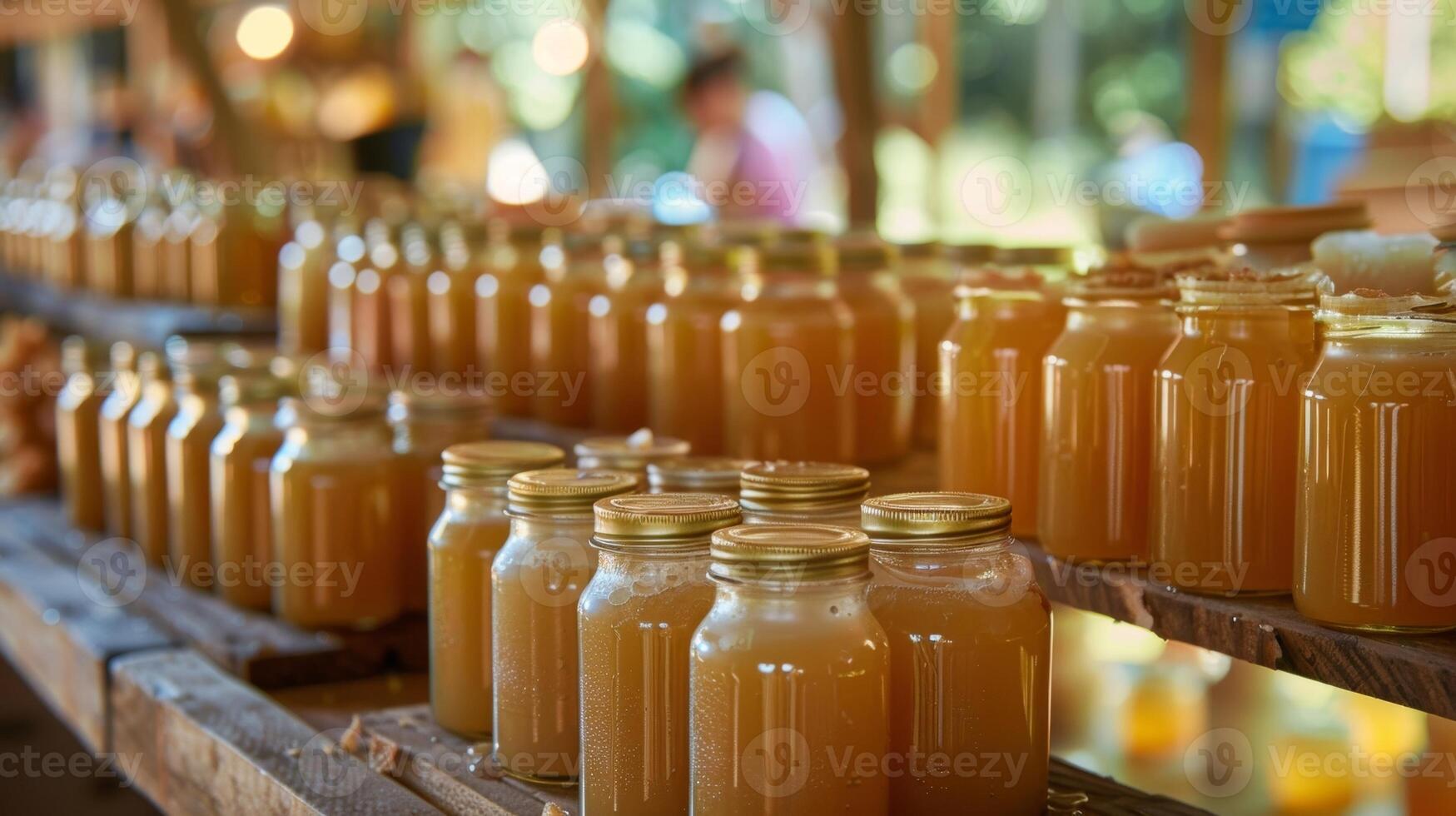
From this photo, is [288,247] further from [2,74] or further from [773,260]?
[2,74]

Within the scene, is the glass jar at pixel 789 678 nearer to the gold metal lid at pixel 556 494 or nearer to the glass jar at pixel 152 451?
the gold metal lid at pixel 556 494

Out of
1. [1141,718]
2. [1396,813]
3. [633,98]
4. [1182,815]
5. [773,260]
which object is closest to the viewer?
[1182,815]

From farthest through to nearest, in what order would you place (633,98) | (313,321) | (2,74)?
(2,74)
(633,98)
(313,321)

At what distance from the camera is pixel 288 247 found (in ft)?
8.62

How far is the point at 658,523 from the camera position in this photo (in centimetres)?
106

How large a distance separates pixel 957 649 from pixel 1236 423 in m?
0.26

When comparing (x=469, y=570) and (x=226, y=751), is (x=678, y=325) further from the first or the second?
(x=226, y=751)

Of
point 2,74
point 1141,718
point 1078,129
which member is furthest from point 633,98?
point 2,74

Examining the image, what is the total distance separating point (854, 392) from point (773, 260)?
0.55ft

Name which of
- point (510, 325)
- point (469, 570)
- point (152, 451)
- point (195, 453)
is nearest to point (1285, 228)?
point (469, 570)

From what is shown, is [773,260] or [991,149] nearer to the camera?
[773,260]

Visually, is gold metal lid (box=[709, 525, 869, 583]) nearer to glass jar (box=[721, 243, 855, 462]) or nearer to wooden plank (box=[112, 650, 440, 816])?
wooden plank (box=[112, 650, 440, 816])

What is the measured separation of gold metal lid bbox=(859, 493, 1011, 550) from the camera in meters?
1.05

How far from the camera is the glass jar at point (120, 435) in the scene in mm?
2398
